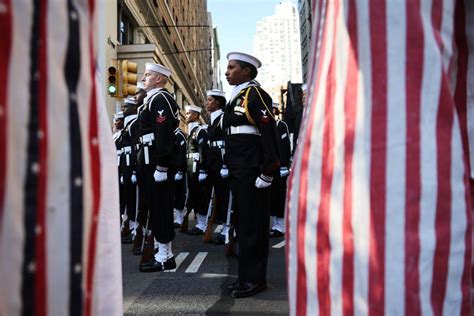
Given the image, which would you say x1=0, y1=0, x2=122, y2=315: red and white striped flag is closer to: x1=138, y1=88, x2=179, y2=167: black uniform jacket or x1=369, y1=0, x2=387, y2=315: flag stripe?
x1=369, y1=0, x2=387, y2=315: flag stripe

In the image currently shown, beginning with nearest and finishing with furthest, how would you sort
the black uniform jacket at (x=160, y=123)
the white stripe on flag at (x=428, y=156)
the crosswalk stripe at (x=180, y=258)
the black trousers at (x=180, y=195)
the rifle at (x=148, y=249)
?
1. the white stripe on flag at (x=428, y=156)
2. the black uniform jacket at (x=160, y=123)
3. the rifle at (x=148, y=249)
4. the crosswalk stripe at (x=180, y=258)
5. the black trousers at (x=180, y=195)

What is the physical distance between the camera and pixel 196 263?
4684mm

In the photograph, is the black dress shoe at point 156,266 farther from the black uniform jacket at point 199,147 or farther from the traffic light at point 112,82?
the traffic light at point 112,82

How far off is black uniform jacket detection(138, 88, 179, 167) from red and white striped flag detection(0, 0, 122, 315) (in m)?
3.32

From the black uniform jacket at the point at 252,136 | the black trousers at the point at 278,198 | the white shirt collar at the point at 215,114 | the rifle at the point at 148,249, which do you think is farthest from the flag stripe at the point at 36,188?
the black trousers at the point at 278,198

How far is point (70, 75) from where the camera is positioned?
2.33 feet

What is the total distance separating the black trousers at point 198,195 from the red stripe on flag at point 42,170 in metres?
6.65

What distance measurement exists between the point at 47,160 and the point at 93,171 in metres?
0.09

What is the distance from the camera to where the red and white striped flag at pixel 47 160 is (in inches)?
25.5

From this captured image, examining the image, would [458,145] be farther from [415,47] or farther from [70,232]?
[70,232]

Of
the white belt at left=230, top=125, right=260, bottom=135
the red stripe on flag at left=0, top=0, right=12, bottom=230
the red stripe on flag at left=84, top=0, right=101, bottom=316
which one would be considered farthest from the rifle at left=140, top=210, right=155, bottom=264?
the red stripe on flag at left=0, top=0, right=12, bottom=230

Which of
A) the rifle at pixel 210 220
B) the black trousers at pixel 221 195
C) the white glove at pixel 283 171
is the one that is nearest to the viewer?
the black trousers at pixel 221 195

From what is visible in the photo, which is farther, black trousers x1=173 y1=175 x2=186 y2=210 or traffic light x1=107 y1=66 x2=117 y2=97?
traffic light x1=107 y1=66 x2=117 y2=97

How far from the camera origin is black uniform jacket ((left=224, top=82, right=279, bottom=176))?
11.2ft
